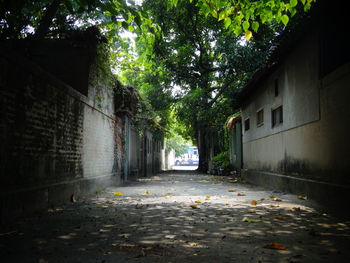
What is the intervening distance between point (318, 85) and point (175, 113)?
17973mm

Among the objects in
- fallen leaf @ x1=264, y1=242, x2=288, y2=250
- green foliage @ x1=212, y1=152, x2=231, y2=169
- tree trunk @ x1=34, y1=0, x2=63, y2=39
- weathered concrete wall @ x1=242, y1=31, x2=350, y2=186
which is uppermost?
tree trunk @ x1=34, y1=0, x2=63, y2=39

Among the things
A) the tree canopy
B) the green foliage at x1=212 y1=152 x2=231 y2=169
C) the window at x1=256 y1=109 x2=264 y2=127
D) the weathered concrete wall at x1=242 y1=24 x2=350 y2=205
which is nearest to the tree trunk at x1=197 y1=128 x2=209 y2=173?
the tree canopy

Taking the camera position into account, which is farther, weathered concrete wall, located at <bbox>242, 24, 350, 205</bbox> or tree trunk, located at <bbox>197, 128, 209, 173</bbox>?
tree trunk, located at <bbox>197, 128, 209, 173</bbox>

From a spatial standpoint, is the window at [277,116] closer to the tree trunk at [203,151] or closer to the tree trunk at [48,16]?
the tree trunk at [48,16]

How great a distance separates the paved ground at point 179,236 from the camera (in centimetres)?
350

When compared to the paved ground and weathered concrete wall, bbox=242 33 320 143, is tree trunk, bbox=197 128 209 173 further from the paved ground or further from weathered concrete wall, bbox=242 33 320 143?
the paved ground

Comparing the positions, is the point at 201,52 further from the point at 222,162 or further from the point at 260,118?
the point at 222,162

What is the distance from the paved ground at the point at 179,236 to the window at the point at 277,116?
16.4 ft

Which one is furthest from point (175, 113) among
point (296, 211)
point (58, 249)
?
point (58, 249)

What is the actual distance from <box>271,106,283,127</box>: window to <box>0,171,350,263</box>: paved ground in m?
4.98

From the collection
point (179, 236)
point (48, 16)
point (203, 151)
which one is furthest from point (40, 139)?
point (203, 151)

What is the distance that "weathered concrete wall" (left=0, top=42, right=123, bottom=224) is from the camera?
17.1ft

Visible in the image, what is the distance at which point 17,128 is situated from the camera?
554 centimetres

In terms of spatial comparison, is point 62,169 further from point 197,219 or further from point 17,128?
point 197,219
